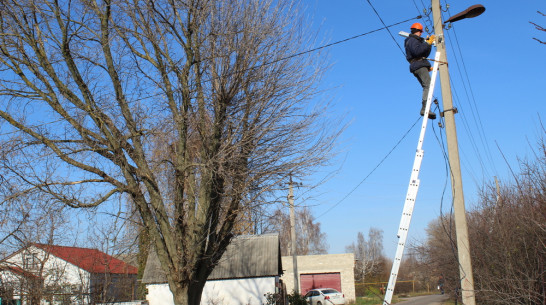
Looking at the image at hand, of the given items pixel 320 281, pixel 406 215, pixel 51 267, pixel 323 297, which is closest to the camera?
pixel 406 215

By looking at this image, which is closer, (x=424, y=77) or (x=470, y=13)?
(x=424, y=77)

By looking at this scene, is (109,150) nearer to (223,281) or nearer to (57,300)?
(57,300)

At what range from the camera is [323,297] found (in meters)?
31.1

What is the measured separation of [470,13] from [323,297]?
26329mm

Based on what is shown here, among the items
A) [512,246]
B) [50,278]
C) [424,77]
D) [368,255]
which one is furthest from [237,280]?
[368,255]

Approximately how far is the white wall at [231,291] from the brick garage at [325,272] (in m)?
12.9

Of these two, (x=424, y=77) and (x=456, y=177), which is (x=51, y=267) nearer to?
(x=456, y=177)

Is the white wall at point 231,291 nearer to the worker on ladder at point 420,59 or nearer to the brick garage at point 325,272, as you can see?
the brick garage at point 325,272

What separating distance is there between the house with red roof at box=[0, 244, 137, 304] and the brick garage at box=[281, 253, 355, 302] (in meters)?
25.9

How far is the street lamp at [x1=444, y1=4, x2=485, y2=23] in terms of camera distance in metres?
7.26

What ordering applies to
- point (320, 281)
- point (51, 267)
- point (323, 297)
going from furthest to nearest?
1. point (320, 281)
2. point (323, 297)
3. point (51, 267)

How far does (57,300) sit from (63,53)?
5379mm

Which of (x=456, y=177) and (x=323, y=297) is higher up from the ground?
(x=456, y=177)

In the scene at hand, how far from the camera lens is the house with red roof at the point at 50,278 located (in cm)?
988
